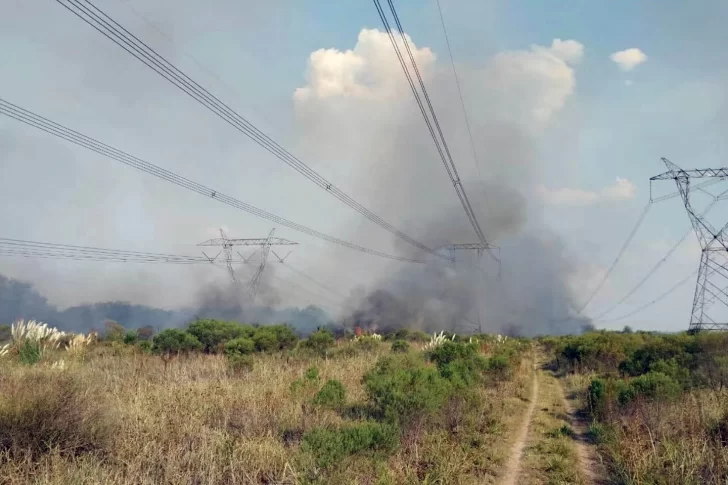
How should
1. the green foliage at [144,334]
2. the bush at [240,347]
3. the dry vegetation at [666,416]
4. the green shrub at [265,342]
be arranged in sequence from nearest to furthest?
1. the dry vegetation at [666,416]
2. the bush at [240,347]
3. the green shrub at [265,342]
4. the green foliage at [144,334]

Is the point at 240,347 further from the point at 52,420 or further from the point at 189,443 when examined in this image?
the point at 52,420

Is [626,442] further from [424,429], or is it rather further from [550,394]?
[550,394]

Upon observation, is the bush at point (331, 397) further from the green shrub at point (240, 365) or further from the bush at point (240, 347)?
the bush at point (240, 347)

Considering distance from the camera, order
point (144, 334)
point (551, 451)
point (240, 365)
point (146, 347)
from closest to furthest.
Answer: point (551, 451) < point (240, 365) < point (146, 347) < point (144, 334)

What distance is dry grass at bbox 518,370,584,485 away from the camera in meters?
11.1

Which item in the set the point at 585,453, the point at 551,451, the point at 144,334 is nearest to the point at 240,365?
the point at 551,451

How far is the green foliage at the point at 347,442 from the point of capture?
28.2ft

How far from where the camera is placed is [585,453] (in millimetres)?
13359

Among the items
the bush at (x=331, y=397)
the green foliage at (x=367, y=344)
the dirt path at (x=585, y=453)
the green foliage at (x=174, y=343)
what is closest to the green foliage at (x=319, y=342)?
the green foliage at (x=367, y=344)

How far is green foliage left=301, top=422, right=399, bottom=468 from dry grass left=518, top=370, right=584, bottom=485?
3.25 metres

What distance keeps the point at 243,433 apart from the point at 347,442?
8.74 feet

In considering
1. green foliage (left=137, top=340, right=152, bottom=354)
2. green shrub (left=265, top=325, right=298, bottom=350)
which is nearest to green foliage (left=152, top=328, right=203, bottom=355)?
green foliage (left=137, top=340, right=152, bottom=354)

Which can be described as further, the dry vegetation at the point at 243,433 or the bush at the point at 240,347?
the bush at the point at 240,347

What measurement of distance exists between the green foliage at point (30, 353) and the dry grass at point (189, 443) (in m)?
8.61
